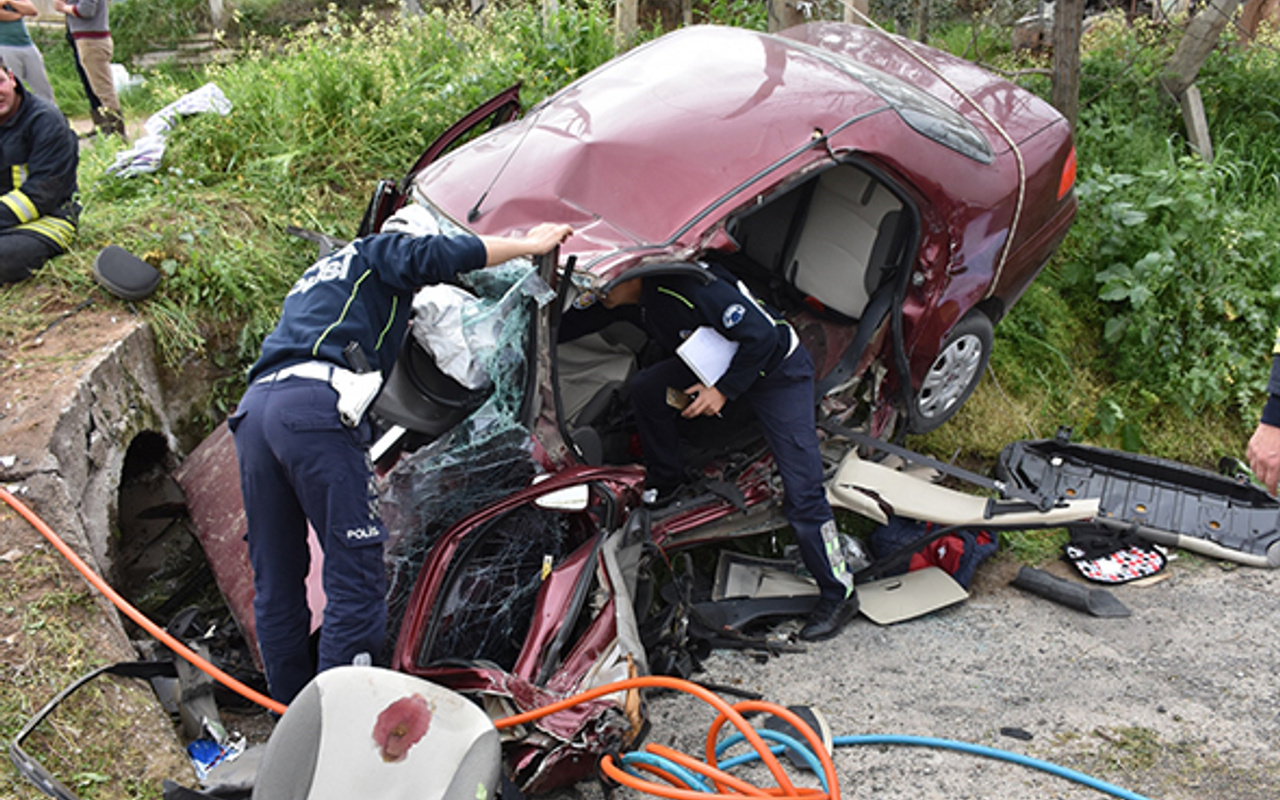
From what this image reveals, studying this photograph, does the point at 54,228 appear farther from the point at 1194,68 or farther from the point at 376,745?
the point at 1194,68

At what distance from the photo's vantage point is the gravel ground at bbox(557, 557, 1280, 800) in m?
2.91

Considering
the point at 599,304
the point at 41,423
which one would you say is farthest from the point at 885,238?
the point at 41,423

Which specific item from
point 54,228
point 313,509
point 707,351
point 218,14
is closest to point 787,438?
point 707,351

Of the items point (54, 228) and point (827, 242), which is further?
point (54, 228)

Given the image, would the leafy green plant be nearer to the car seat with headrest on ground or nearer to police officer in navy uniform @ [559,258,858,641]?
police officer in navy uniform @ [559,258,858,641]

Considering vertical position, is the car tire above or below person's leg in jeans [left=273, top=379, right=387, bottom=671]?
below

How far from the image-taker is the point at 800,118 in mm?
3502

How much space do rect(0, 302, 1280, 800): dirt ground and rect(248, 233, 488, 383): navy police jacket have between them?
1.31 m

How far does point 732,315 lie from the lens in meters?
3.27

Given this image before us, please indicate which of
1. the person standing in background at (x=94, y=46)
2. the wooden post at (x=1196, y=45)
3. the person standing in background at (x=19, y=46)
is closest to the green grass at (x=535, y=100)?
the wooden post at (x=1196, y=45)

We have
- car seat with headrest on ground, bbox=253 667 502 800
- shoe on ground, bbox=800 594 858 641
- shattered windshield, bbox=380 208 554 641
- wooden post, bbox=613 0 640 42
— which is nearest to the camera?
car seat with headrest on ground, bbox=253 667 502 800

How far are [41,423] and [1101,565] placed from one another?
4.39m

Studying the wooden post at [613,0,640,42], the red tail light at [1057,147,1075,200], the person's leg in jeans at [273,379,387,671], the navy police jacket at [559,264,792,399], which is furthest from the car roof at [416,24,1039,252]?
the wooden post at [613,0,640,42]

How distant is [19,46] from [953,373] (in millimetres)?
6528
